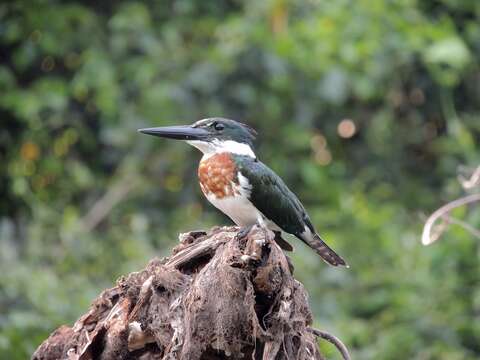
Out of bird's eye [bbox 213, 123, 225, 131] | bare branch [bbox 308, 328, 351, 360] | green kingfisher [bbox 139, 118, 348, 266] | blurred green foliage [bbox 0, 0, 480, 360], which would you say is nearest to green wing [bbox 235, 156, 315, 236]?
green kingfisher [bbox 139, 118, 348, 266]

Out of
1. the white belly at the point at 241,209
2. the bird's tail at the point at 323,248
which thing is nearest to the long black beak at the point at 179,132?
the white belly at the point at 241,209

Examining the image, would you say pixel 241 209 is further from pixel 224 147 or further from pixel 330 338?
pixel 330 338

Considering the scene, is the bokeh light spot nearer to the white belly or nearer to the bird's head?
the bird's head

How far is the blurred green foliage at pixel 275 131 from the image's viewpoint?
25.5ft

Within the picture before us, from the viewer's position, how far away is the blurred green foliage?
25.5 feet

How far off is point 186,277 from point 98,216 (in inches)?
203

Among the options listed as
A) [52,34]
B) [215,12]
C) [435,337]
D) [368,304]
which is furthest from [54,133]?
[435,337]

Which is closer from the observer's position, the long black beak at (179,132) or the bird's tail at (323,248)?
the long black beak at (179,132)

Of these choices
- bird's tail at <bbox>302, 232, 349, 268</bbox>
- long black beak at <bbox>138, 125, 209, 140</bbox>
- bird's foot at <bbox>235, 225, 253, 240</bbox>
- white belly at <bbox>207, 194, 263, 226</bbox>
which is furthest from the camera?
bird's tail at <bbox>302, 232, 349, 268</bbox>

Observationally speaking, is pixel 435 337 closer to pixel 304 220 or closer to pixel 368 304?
pixel 368 304

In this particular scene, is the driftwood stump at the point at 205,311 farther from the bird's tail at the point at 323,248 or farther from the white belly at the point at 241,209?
the bird's tail at the point at 323,248

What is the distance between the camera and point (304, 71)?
889 centimetres

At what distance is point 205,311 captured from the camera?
3207 millimetres

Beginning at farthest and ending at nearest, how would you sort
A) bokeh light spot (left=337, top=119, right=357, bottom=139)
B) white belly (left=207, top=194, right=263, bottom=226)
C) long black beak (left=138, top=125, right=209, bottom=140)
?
bokeh light spot (left=337, top=119, right=357, bottom=139)
long black beak (left=138, top=125, right=209, bottom=140)
white belly (left=207, top=194, right=263, bottom=226)
